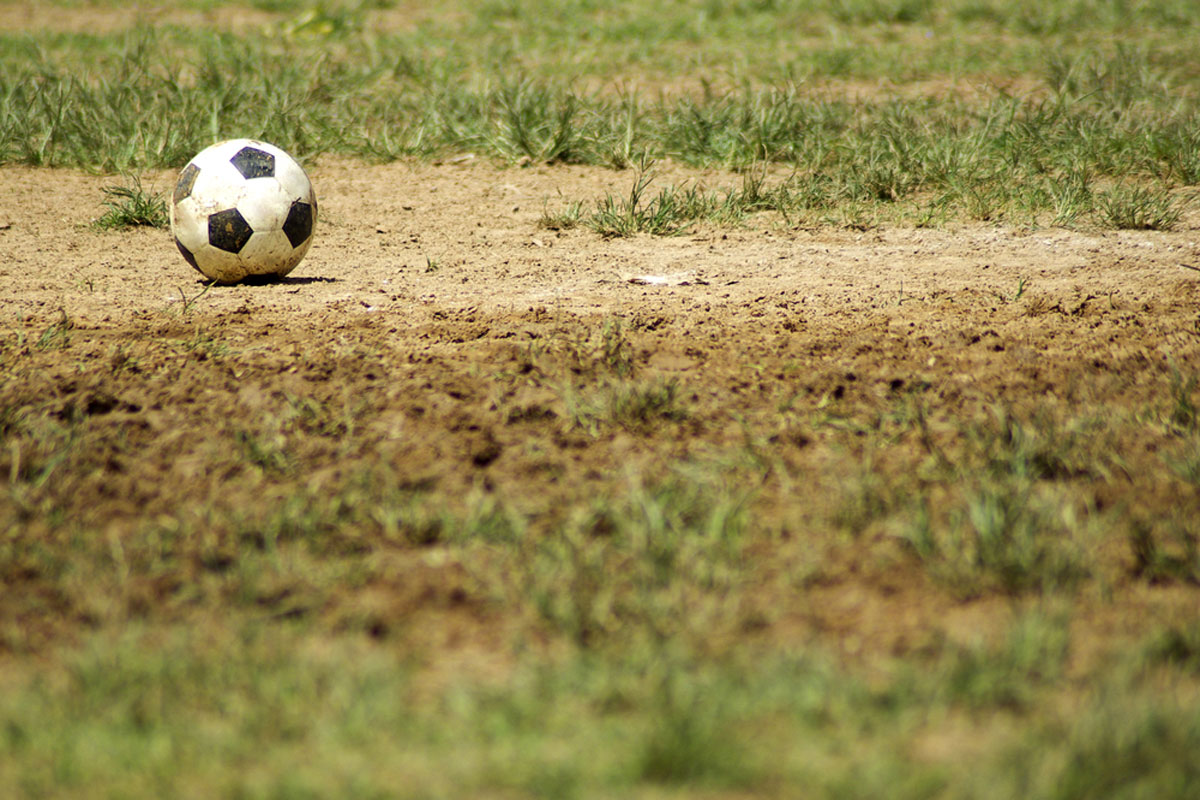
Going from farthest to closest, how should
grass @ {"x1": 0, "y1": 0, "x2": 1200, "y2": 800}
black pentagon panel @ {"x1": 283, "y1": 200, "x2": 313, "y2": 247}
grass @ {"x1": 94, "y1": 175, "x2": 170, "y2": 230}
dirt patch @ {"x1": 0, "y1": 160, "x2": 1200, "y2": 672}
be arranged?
grass @ {"x1": 94, "y1": 175, "x2": 170, "y2": 230}
black pentagon panel @ {"x1": 283, "y1": 200, "x2": 313, "y2": 247}
dirt patch @ {"x1": 0, "y1": 160, "x2": 1200, "y2": 672}
grass @ {"x1": 0, "y1": 0, "x2": 1200, "y2": 800}

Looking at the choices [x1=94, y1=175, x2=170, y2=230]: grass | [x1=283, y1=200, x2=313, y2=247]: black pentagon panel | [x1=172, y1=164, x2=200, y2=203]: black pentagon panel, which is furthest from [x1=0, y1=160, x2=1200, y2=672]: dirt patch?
[x1=172, y1=164, x2=200, y2=203]: black pentagon panel

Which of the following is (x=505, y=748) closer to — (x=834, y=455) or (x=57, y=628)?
(x=57, y=628)

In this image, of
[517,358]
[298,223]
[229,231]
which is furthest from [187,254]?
[517,358]

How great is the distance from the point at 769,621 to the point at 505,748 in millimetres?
676

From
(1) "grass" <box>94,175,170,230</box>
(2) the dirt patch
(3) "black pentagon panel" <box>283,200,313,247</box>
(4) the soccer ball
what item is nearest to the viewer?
(2) the dirt patch

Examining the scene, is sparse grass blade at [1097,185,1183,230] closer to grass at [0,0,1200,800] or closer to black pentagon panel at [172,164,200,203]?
grass at [0,0,1200,800]

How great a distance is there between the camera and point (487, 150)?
7.08m

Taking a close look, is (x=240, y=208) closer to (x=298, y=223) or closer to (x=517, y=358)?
(x=298, y=223)

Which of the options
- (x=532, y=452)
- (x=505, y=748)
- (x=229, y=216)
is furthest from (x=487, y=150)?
(x=505, y=748)

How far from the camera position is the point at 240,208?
447cm

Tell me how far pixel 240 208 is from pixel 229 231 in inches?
4.8

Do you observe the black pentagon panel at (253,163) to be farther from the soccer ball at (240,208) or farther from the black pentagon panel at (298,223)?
the black pentagon panel at (298,223)

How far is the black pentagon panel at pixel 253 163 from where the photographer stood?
14.8 ft

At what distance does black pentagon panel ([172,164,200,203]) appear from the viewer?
4.51 m
